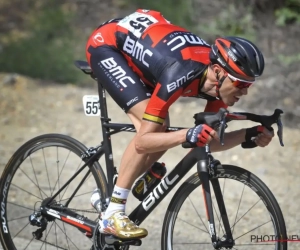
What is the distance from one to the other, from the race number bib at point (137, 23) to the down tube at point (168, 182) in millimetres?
861

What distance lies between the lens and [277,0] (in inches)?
395

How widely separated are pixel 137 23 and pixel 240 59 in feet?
2.99

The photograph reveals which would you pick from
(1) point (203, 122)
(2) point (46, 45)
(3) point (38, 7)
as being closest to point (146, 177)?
(1) point (203, 122)

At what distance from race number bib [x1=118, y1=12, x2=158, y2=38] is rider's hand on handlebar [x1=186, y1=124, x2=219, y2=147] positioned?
3.00 feet

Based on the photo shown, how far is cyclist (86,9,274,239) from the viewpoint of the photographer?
4.29 metres

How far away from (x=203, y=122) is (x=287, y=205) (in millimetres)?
2658

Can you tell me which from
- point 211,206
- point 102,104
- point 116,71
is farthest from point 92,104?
point 211,206

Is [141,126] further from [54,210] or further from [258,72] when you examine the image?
[54,210]

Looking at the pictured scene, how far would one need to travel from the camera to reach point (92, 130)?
8.68 m

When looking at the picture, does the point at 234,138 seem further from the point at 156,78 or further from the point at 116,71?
the point at 116,71

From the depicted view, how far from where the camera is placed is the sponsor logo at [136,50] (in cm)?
463

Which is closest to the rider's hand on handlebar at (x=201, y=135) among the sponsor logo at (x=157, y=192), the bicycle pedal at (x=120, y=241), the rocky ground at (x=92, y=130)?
the sponsor logo at (x=157, y=192)

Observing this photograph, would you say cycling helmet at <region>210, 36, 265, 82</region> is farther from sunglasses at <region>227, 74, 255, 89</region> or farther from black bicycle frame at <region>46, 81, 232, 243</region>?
black bicycle frame at <region>46, 81, 232, 243</region>

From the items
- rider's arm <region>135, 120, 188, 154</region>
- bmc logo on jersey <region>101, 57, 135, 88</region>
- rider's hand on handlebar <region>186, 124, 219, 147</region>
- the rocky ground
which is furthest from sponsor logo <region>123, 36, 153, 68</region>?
the rocky ground
